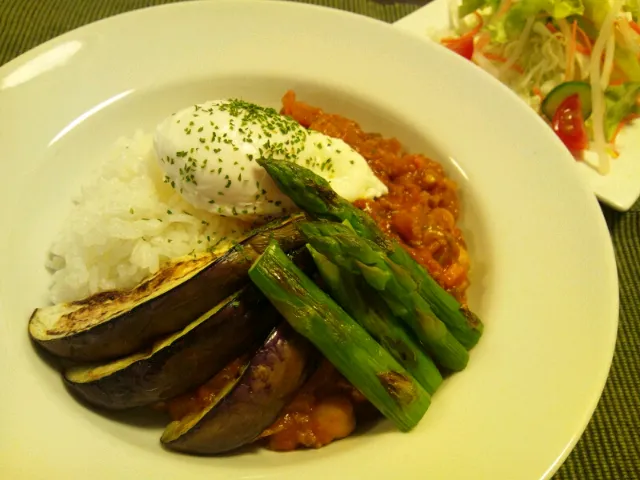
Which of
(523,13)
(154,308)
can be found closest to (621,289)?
(523,13)

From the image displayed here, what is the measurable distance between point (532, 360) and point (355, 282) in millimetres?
924

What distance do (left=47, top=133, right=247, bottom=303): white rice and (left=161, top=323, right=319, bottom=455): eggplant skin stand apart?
1.02 meters

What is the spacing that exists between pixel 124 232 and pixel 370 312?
63.1 inches

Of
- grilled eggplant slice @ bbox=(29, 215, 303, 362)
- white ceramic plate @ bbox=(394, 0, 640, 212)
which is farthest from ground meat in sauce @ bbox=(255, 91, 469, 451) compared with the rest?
white ceramic plate @ bbox=(394, 0, 640, 212)

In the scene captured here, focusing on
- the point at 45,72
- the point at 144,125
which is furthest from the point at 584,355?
the point at 45,72

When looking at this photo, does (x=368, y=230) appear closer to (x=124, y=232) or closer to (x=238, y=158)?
(x=238, y=158)

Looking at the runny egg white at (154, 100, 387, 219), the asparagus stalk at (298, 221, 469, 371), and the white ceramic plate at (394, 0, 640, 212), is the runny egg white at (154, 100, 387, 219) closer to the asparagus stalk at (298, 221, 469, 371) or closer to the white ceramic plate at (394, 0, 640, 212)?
the asparagus stalk at (298, 221, 469, 371)

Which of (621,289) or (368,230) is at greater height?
(368,230)

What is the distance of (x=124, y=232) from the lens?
341 centimetres

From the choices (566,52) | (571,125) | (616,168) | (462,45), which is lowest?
(616,168)

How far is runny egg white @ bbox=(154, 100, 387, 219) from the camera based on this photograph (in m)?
3.31

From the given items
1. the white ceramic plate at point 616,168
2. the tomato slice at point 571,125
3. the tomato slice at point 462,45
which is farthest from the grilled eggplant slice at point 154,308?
the tomato slice at point 462,45

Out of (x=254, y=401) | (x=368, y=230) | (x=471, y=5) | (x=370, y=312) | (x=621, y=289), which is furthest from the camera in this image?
(x=471, y=5)

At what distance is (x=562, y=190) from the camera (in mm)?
3377
